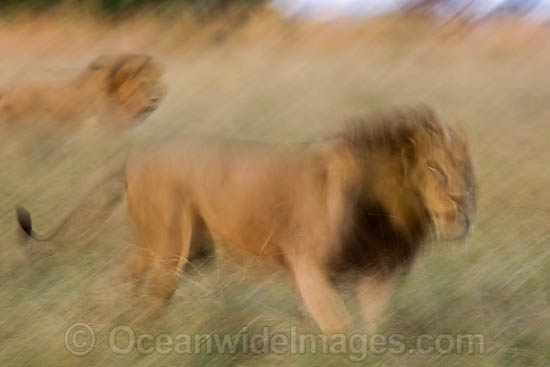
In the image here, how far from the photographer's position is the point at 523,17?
702cm

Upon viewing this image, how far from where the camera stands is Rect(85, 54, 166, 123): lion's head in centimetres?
578

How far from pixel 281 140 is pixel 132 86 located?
1005mm

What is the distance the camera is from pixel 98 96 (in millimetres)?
5980

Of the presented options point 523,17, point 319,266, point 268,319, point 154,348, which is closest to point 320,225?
point 319,266

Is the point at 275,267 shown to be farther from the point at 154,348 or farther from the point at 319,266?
the point at 154,348

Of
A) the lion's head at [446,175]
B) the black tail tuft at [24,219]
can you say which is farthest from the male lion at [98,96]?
the lion's head at [446,175]

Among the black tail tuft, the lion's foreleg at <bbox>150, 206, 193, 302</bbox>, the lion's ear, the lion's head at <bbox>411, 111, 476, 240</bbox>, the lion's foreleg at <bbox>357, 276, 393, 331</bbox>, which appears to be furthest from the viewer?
the lion's ear

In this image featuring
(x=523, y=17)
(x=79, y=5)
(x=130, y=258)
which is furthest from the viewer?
(x=79, y=5)

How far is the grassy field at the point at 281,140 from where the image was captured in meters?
3.27

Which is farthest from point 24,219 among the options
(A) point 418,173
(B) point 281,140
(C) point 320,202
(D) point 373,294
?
(B) point 281,140

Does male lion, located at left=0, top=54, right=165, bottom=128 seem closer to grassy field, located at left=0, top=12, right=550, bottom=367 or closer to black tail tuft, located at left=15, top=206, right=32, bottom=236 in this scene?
grassy field, located at left=0, top=12, right=550, bottom=367

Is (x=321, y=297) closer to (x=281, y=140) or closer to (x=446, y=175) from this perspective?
(x=446, y=175)

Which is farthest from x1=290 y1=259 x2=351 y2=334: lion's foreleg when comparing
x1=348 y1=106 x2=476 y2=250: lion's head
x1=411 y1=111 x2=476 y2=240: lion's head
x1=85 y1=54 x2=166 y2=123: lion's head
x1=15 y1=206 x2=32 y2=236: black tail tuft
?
x1=85 y1=54 x2=166 y2=123: lion's head

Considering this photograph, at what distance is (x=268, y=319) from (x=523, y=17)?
4.51 m
